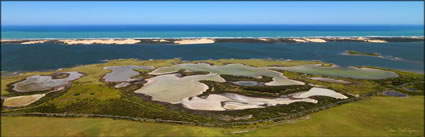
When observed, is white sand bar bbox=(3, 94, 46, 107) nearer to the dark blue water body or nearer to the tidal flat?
the tidal flat

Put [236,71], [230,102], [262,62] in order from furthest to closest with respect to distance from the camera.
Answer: [262,62]
[236,71]
[230,102]

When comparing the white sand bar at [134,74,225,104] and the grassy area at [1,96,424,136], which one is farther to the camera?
the white sand bar at [134,74,225,104]

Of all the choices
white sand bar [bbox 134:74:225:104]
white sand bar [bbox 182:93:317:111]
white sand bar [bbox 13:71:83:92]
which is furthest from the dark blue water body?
white sand bar [bbox 182:93:317:111]

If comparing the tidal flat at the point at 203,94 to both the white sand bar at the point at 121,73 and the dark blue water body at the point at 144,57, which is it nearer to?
the white sand bar at the point at 121,73

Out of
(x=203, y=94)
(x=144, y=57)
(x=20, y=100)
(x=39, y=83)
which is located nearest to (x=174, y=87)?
(x=203, y=94)

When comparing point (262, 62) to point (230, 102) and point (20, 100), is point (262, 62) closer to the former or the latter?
point (230, 102)

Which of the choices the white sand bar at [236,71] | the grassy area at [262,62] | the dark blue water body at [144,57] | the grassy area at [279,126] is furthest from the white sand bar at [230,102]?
the dark blue water body at [144,57]
